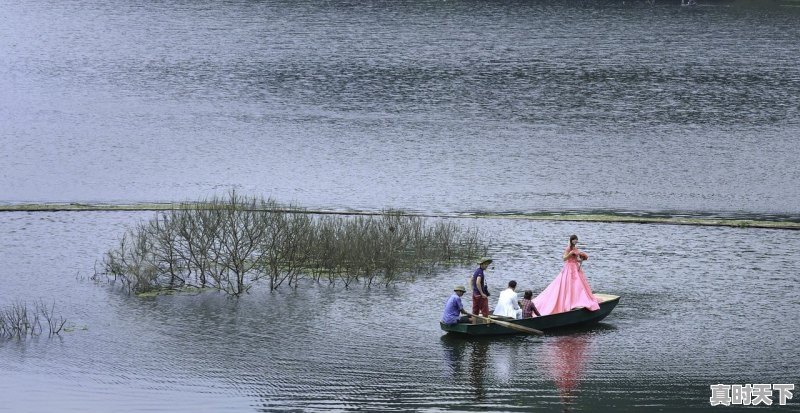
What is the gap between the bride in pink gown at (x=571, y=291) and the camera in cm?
3788

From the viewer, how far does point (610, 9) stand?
567 feet

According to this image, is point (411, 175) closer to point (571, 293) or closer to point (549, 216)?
point (549, 216)

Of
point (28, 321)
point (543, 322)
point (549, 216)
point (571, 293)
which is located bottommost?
point (28, 321)

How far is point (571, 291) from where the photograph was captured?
38.0m

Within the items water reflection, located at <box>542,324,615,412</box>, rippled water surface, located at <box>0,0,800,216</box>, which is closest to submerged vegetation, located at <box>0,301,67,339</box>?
water reflection, located at <box>542,324,615,412</box>

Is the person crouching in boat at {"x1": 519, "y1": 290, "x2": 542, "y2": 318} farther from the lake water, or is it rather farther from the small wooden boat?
the lake water

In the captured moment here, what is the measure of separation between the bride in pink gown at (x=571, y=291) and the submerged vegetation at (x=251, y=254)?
789 centimetres

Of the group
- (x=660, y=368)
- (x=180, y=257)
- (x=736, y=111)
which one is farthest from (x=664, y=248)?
(x=736, y=111)

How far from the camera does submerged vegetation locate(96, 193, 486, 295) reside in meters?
43.4

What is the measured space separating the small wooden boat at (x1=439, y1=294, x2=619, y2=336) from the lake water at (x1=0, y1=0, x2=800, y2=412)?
16.9 inches

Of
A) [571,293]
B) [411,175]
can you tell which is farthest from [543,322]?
[411,175]

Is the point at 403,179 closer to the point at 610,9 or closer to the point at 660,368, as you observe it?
the point at 660,368

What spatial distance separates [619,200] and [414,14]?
4045 inches

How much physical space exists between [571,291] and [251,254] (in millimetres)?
13517
